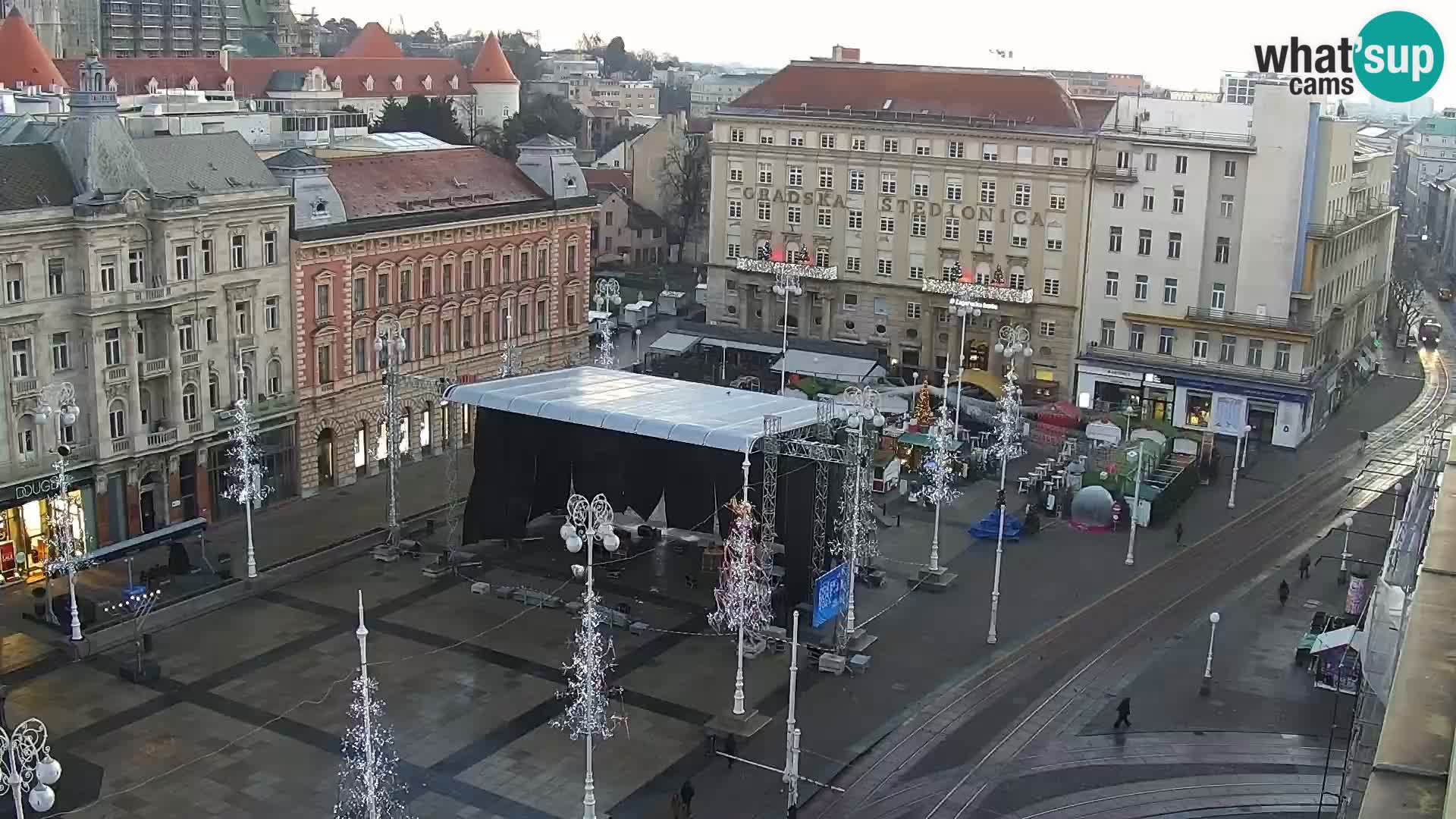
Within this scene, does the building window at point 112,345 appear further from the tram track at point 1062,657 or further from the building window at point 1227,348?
the building window at point 1227,348

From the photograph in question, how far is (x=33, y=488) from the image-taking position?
185 ft

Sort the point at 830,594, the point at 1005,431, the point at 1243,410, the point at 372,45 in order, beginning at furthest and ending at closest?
1. the point at 372,45
2. the point at 1243,410
3. the point at 1005,431
4. the point at 830,594

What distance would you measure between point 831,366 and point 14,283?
158ft

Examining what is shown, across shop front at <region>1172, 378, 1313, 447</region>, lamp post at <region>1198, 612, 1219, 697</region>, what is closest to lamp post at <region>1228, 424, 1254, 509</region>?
shop front at <region>1172, 378, 1313, 447</region>

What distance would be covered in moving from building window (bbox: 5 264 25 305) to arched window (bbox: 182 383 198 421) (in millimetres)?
8235

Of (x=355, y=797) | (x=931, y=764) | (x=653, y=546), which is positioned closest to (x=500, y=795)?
(x=355, y=797)

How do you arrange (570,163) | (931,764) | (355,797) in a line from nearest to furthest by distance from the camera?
(355,797) < (931,764) < (570,163)

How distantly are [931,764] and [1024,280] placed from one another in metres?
51.9

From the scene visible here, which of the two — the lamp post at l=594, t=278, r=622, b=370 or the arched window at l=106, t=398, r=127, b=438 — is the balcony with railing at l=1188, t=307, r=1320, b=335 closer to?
the lamp post at l=594, t=278, r=622, b=370

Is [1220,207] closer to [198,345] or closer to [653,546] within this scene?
[653,546]

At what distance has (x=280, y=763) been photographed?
42.2 m

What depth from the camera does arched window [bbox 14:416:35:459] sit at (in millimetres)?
56156

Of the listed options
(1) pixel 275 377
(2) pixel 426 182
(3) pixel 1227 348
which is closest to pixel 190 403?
(1) pixel 275 377

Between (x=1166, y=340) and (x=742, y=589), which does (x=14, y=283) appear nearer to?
(x=742, y=589)
